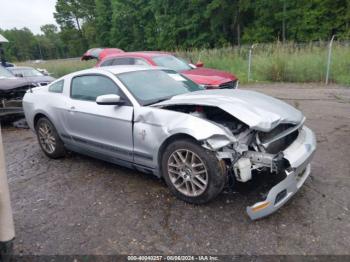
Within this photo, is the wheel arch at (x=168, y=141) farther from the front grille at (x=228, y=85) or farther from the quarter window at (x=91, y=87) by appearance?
the front grille at (x=228, y=85)

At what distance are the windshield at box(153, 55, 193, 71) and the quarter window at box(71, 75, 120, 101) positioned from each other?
158 inches

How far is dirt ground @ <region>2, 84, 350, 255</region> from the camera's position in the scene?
2.75 m

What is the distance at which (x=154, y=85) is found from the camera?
13.9 ft

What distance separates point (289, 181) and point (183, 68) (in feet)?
20.7

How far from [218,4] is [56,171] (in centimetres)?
3509

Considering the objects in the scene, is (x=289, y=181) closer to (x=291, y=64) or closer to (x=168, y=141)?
(x=168, y=141)

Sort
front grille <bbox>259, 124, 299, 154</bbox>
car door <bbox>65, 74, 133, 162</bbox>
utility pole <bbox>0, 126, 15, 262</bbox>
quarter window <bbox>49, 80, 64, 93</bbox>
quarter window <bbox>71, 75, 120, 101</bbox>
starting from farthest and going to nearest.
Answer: quarter window <bbox>49, 80, 64, 93</bbox> → quarter window <bbox>71, 75, 120, 101</bbox> → car door <bbox>65, 74, 133, 162</bbox> → front grille <bbox>259, 124, 299, 154</bbox> → utility pole <bbox>0, 126, 15, 262</bbox>

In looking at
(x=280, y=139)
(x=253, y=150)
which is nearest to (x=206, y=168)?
(x=253, y=150)

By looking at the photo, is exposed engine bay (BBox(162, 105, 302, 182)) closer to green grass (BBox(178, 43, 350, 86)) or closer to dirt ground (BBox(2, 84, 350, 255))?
dirt ground (BBox(2, 84, 350, 255))

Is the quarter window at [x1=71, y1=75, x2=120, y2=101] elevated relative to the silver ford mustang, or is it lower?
elevated

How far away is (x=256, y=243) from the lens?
273cm

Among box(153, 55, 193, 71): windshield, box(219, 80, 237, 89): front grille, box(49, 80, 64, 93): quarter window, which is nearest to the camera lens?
box(49, 80, 64, 93): quarter window

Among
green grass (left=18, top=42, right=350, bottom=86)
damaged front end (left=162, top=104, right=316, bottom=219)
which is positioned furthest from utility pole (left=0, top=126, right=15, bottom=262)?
green grass (left=18, top=42, right=350, bottom=86)

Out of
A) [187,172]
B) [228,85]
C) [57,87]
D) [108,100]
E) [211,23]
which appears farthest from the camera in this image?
[211,23]
